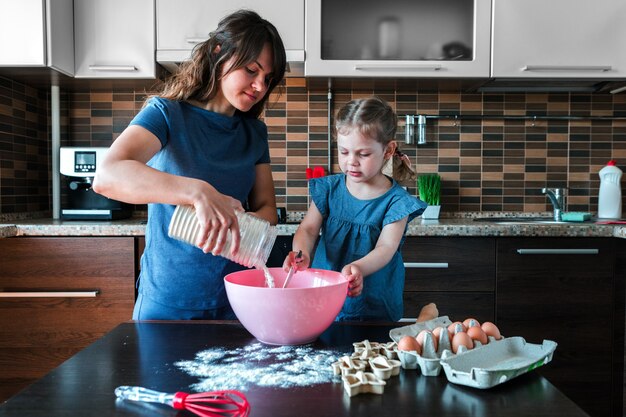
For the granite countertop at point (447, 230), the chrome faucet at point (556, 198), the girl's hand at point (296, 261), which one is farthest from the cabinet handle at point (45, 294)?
the chrome faucet at point (556, 198)

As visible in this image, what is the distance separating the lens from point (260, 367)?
809 millimetres

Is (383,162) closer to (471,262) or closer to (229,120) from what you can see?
(229,120)

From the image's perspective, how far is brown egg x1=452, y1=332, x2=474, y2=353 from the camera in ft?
2.68

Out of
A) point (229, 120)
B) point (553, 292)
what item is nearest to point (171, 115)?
point (229, 120)

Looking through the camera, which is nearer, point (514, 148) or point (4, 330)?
point (4, 330)

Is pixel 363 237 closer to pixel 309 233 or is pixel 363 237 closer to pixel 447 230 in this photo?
pixel 309 233

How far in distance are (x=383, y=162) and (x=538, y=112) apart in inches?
63.4

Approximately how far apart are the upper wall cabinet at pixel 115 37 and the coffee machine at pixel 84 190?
0.35m

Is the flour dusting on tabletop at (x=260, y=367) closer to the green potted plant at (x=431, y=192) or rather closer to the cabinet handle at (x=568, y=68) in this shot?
the green potted plant at (x=431, y=192)

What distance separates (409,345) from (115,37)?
1993 millimetres

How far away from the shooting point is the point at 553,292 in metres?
2.11

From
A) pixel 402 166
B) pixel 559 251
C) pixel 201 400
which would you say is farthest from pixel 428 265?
pixel 201 400

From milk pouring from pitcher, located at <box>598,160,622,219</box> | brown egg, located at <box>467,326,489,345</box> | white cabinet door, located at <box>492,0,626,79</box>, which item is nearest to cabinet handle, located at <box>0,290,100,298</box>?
brown egg, located at <box>467,326,489,345</box>

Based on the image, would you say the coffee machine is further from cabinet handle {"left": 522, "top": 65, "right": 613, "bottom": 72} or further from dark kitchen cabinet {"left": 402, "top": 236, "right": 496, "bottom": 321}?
cabinet handle {"left": 522, "top": 65, "right": 613, "bottom": 72}
